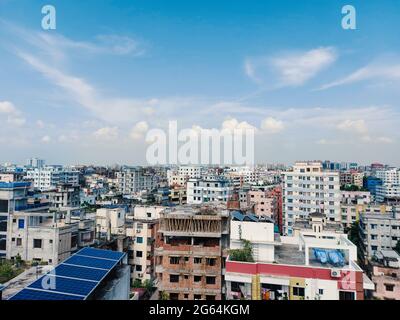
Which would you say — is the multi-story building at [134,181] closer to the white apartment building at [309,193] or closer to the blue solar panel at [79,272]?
the white apartment building at [309,193]

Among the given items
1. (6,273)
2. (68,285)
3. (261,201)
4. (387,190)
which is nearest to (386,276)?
(68,285)

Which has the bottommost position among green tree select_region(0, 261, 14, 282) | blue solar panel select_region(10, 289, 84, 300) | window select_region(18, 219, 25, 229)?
green tree select_region(0, 261, 14, 282)

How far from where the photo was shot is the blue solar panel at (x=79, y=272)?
2369mm

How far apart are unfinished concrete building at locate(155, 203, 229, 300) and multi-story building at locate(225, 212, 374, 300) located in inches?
26.2

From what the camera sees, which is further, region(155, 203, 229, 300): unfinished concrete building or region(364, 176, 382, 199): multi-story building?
region(364, 176, 382, 199): multi-story building

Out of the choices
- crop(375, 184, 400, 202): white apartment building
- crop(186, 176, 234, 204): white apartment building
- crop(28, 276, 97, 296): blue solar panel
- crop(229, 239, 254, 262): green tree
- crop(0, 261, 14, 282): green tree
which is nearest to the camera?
crop(28, 276, 97, 296): blue solar panel

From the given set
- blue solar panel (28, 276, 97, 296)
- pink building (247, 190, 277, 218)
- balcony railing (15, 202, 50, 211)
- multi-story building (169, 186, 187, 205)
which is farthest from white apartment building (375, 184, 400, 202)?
blue solar panel (28, 276, 97, 296)

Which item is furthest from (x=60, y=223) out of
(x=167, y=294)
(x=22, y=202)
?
(x=167, y=294)

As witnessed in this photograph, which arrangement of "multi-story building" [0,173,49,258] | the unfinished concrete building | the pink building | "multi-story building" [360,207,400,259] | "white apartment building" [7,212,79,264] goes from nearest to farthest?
the unfinished concrete building
"white apartment building" [7,212,79,264]
"multi-story building" [0,173,49,258]
"multi-story building" [360,207,400,259]
the pink building

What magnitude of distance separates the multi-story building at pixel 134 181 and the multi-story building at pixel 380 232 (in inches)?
530

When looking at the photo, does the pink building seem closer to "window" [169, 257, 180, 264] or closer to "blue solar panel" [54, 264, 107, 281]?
"window" [169, 257, 180, 264]

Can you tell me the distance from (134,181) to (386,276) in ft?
52.2

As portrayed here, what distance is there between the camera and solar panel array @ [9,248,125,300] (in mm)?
1860

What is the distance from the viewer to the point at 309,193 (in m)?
11.5
